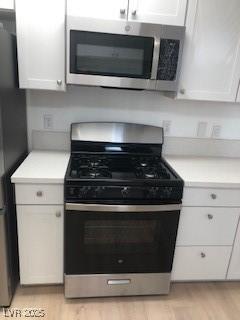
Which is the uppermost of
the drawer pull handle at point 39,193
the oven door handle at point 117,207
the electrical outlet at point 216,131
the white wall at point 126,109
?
the white wall at point 126,109

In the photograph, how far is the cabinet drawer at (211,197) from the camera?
5.71 feet

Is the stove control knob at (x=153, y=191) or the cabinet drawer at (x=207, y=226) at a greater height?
the stove control knob at (x=153, y=191)

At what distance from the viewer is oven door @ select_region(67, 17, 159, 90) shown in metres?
1.54

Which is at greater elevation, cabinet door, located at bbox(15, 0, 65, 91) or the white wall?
cabinet door, located at bbox(15, 0, 65, 91)

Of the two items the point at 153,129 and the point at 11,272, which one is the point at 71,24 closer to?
the point at 153,129

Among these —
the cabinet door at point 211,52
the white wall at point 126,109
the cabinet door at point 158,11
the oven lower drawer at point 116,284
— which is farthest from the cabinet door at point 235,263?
the cabinet door at point 158,11

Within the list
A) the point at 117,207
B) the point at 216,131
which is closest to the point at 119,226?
the point at 117,207

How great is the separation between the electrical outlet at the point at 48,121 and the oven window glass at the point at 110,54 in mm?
563

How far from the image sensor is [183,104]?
215 centimetres

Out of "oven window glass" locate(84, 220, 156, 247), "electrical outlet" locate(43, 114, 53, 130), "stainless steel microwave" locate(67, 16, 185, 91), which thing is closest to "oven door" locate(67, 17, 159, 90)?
"stainless steel microwave" locate(67, 16, 185, 91)

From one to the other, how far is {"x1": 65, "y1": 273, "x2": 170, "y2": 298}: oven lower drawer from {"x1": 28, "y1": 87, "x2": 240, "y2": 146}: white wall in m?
1.11

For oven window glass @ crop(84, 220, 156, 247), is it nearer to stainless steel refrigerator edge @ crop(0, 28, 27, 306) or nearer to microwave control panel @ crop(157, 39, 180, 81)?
stainless steel refrigerator edge @ crop(0, 28, 27, 306)

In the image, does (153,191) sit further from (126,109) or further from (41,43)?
(41,43)

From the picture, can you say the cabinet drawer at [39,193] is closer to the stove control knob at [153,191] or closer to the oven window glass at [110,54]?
the stove control knob at [153,191]
